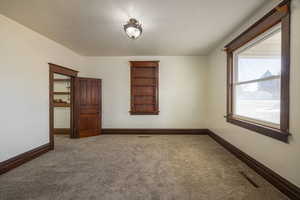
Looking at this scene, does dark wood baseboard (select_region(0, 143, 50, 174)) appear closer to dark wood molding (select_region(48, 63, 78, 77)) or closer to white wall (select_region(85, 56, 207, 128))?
dark wood molding (select_region(48, 63, 78, 77))

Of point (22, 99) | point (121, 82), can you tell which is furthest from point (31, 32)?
point (121, 82)

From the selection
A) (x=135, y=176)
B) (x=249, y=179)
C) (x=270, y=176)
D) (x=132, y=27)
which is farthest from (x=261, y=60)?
(x=135, y=176)

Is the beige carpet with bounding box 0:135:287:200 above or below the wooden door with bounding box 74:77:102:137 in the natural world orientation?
below

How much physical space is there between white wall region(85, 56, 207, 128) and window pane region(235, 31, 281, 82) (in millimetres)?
1860

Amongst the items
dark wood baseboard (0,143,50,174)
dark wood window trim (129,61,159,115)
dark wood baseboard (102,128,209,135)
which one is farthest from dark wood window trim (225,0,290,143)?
dark wood baseboard (0,143,50,174)

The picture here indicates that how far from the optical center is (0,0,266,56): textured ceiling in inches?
87.4

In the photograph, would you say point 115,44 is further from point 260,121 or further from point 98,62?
point 260,121

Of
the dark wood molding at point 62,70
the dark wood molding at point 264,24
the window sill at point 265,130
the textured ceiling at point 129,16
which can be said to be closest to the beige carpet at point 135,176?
the window sill at point 265,130

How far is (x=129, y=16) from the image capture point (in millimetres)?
2545

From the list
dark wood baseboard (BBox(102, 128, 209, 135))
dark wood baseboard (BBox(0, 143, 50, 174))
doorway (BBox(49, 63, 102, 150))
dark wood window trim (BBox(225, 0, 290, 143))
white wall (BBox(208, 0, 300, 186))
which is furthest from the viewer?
dark wood baseboard (BBox(102, 128, 209, 135))

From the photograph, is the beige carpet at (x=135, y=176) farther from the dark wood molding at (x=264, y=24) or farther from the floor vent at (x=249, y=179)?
the dark wood molding at (x=264, y=24)

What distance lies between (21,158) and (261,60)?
183 inches

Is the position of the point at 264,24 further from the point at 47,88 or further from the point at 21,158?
the point at 21,158

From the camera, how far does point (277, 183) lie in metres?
2.04
